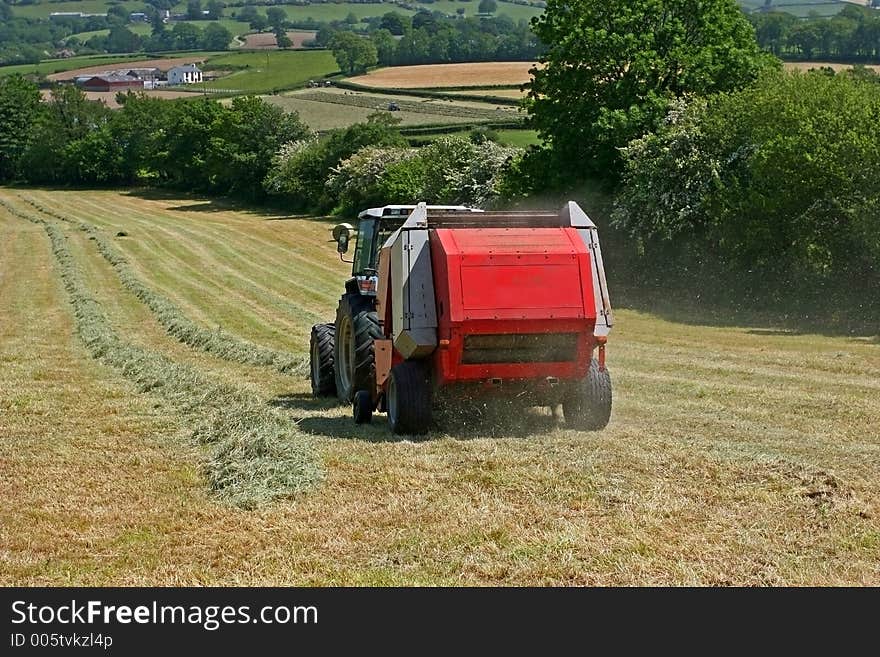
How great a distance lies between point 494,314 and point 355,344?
3068 mm

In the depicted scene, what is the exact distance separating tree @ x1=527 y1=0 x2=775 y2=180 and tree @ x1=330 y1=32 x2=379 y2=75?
242 ft

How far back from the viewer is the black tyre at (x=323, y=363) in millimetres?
15695

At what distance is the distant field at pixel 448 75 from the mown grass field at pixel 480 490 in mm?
71860

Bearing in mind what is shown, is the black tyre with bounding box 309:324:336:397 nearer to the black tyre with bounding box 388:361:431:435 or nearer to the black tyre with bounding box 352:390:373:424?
the black tyre with bounding box 352:390:373:424

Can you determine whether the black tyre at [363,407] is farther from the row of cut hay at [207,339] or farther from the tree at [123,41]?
the tree at [123,41]

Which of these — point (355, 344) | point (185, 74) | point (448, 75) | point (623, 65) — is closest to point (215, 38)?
point (185, 74)

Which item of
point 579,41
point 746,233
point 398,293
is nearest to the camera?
point 398,293

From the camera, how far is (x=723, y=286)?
1187 inches

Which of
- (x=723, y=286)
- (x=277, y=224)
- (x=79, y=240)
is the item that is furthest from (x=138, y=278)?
(x=277, y=224)

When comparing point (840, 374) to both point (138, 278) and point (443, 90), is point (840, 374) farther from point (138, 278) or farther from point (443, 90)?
point (443, 90)

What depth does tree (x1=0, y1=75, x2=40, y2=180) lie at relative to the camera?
9338 centimetres

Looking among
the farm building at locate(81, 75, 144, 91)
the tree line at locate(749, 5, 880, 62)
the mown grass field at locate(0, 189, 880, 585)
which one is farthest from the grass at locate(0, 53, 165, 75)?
the mown grass field at locate(0, 189, 880, 585)

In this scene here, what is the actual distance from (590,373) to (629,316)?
17.0 meters

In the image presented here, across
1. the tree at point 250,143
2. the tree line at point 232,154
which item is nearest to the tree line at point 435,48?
the tree line at point 232,154
